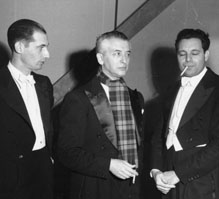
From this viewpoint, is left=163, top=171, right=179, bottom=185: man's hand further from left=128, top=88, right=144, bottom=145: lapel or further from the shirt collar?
the shirt collar

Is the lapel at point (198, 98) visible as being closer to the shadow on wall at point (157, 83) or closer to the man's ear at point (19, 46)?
the man's ear at point (19, 46)

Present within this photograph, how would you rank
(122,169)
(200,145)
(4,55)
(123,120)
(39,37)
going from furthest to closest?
(4,55)
(39,37)
(123,120)
(200,145)
(122,169)

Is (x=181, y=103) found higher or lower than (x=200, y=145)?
higher

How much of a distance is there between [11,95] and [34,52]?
349 millimetres

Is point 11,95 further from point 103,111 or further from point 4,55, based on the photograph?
point 4,55

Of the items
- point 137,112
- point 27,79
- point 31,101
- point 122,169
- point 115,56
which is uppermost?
point 115,56

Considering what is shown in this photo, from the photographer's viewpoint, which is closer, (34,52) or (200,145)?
(200,145)

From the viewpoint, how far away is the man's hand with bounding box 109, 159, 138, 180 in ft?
7.17

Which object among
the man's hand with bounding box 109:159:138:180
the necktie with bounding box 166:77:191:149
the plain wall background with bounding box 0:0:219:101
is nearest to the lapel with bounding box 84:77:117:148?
the man's hand with bounding box 109:159:138:180

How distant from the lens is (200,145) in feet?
7.54

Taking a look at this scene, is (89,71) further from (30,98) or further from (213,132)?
(213,132)

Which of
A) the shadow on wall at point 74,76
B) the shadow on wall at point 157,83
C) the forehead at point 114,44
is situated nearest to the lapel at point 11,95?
the forehead at point 114,44

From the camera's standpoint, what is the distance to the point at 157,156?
2.58 m

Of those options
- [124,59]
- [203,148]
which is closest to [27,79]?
[124,59]
